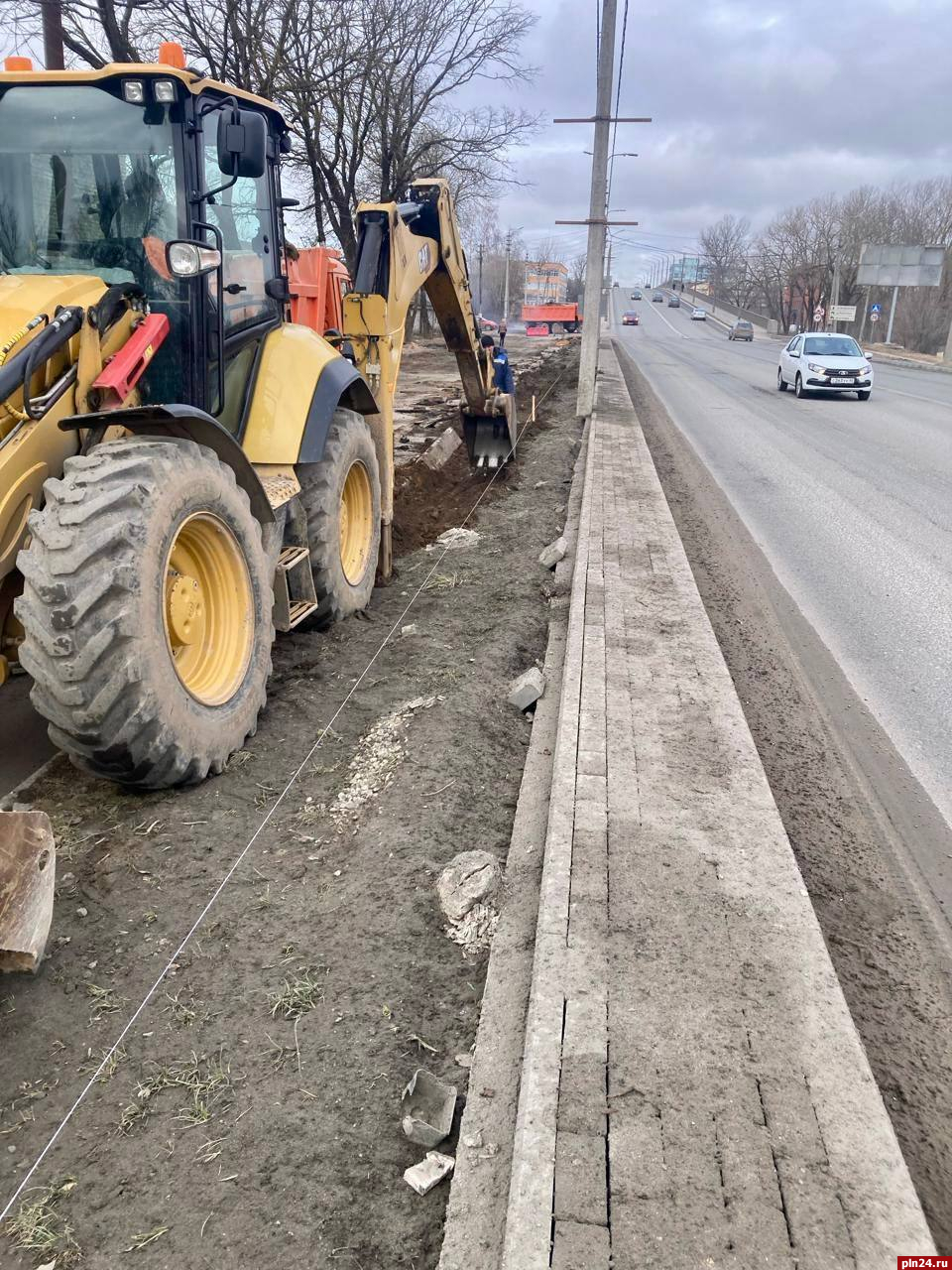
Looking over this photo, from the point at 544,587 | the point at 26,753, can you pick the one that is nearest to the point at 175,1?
the point at 544,587

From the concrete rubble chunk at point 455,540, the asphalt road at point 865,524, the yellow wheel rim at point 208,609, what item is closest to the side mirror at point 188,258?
the yellow wheel rim at point 208,609

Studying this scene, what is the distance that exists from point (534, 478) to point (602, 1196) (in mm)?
10163

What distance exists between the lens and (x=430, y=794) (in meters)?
4.16

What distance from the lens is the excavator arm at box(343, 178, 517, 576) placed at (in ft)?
23.7

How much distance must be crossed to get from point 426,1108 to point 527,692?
283 cm

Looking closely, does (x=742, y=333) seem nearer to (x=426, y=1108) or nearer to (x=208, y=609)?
(x=208, y=609)

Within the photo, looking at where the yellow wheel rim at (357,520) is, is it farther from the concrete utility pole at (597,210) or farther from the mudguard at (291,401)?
the concrete utility pole at (597,210)

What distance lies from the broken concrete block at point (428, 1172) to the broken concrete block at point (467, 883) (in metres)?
1.00

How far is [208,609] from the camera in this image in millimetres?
4520

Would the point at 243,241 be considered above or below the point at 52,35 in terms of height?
below

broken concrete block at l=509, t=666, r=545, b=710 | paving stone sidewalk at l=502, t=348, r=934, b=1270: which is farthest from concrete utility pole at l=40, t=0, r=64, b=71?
paving stone sidewalk at l=502, t=348, r=934, b=1270

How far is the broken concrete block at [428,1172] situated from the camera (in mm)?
2354

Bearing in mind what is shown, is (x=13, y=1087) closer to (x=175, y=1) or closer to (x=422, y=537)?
(x=422, y=537)

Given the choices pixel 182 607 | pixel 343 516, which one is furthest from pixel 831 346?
pixel 182 607
